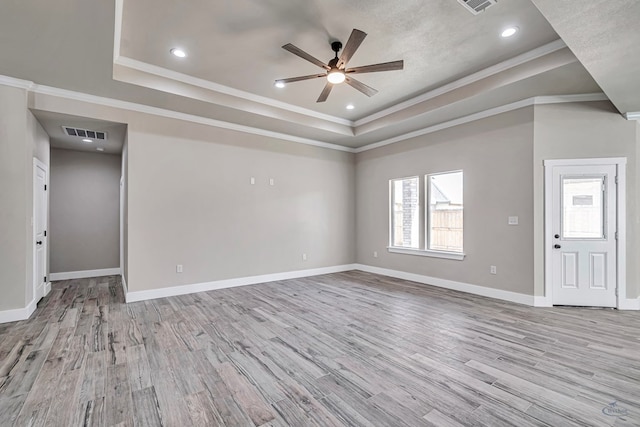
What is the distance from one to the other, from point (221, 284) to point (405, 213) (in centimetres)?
404

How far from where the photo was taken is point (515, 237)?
4562 millimetres

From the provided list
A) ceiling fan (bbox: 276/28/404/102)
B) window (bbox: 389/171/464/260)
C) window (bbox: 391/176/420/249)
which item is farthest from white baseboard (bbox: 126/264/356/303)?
ceiling fan (bbox: 276/28/404/102)

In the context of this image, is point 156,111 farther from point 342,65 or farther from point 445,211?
point 445,211

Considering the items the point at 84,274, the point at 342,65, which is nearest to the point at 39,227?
the point at 84,274

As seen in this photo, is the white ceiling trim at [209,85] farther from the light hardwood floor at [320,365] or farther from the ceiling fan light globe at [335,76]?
the light hardwood floor at [320,365]

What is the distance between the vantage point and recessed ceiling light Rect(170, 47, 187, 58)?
142 inches

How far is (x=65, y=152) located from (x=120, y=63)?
387 centimetres

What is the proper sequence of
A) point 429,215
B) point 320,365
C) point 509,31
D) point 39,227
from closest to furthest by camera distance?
point 320,365 → point 509,31 → point 39,227 → point 429,215

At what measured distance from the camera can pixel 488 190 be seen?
192 inches

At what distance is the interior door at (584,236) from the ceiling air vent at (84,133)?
738 cm

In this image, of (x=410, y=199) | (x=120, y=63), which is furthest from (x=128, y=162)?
(x=410, y=199)

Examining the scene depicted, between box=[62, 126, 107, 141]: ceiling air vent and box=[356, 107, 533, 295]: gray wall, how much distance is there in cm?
572

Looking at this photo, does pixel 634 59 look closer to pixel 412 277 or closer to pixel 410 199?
pixel 410 199

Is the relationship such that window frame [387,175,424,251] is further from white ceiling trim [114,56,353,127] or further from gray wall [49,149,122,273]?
gray wall [49,149,122,273]
